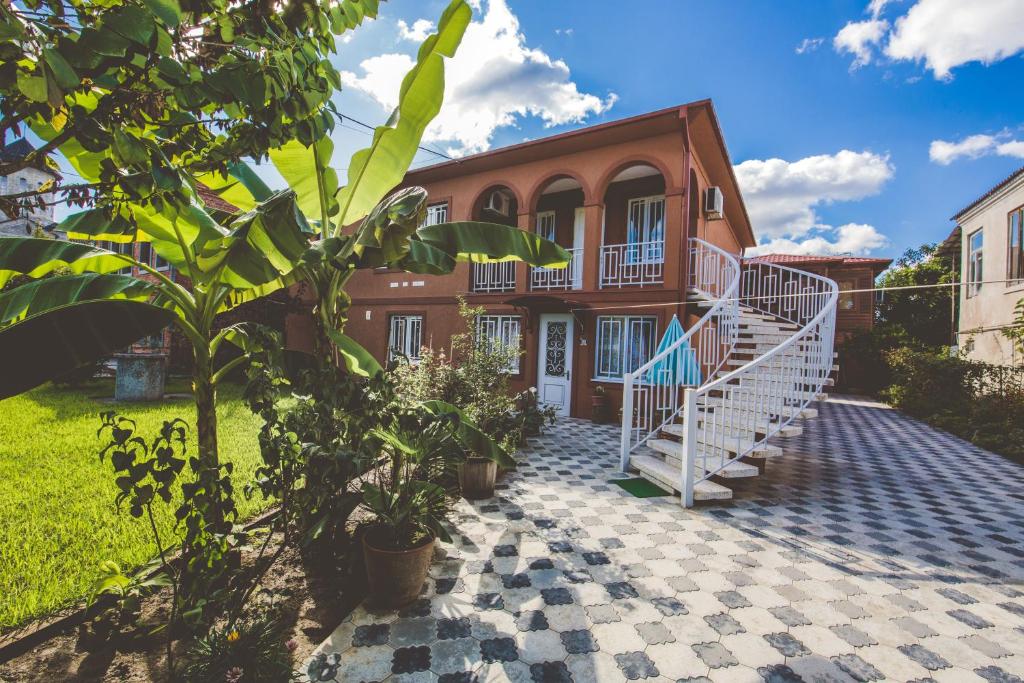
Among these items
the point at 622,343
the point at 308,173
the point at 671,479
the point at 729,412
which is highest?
the point at 308,173

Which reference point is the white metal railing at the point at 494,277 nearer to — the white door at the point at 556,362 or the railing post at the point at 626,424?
the white door at the point at 556,362

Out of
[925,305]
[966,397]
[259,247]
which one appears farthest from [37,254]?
[925,305]

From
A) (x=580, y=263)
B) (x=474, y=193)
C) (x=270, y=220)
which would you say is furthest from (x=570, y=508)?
(x=474, y=193)

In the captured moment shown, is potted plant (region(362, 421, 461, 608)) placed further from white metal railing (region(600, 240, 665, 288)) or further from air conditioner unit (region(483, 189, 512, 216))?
air conditioner unit (region(483, 189, 512, 216))

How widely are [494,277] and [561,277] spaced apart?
7.00 feet

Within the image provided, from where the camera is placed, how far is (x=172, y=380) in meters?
14.0

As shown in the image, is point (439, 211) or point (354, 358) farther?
point (439, 211)

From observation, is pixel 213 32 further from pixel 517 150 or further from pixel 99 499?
pixel 517 150

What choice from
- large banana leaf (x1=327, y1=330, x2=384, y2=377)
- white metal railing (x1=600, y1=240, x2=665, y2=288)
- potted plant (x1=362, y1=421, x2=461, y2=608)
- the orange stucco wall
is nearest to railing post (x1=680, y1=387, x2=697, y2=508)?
potted plant (x1=362, y1=421, x2=461, y2=608)

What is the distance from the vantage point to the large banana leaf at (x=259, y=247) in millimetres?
2402

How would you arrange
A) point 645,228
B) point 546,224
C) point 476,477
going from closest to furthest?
point 476,477 → point 645,228 → point 546,224

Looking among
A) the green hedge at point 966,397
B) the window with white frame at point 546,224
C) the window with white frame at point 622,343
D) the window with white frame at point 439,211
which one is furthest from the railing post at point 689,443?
the window with white frame at point 439,211

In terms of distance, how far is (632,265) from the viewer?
425 inches

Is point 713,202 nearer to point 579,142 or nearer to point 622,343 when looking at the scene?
point 579,142
